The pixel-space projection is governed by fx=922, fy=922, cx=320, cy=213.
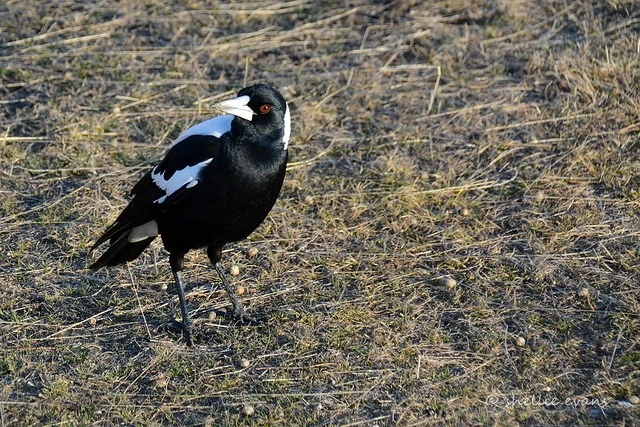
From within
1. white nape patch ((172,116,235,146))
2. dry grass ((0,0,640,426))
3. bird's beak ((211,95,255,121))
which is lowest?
dry grass ((0,0,640,426))

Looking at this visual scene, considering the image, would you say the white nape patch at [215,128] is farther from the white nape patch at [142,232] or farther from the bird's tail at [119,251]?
the bird's tail at [119,251]

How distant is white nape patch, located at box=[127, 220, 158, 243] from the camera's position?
4.27 m

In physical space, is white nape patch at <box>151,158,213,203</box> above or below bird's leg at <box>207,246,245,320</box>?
above

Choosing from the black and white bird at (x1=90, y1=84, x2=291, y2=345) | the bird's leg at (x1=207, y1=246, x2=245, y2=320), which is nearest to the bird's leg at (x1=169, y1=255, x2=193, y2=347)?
the black and white bird at (x1=90, y1=84, x2=291, y2=345)

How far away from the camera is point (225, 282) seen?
430 centimetres

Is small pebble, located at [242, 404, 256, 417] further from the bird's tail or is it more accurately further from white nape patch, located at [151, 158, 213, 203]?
the bird's tail

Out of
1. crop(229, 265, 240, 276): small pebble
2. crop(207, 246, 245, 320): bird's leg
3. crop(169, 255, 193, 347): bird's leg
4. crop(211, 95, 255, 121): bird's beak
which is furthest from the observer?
crop(229, 265, 240, 276): small pebble

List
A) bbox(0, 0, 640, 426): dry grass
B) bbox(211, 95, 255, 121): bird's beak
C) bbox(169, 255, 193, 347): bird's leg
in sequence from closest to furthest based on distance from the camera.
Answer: bbox(0, 0, 640, 426): dry grass → bbox(211, 95, 255, 121): bird's beak → bbox(169, 255, 193, 347): bird's leg

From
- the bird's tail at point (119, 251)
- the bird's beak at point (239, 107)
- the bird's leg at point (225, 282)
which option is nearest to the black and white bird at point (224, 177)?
the bird's beak at point (239, 107)

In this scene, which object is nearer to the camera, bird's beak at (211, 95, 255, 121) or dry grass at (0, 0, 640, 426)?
dry grass at (0, 0, 640, 426)

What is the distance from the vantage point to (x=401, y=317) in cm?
416

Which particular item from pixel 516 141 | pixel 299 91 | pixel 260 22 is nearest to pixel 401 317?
pixel 516 141

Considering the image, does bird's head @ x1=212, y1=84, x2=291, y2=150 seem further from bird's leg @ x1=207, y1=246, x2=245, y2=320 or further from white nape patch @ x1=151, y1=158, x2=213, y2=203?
bird's leg @ x1=207, y1=246, x2=245, y2=320

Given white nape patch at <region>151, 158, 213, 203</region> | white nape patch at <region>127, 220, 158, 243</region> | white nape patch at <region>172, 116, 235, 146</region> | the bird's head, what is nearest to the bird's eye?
the bird's head
